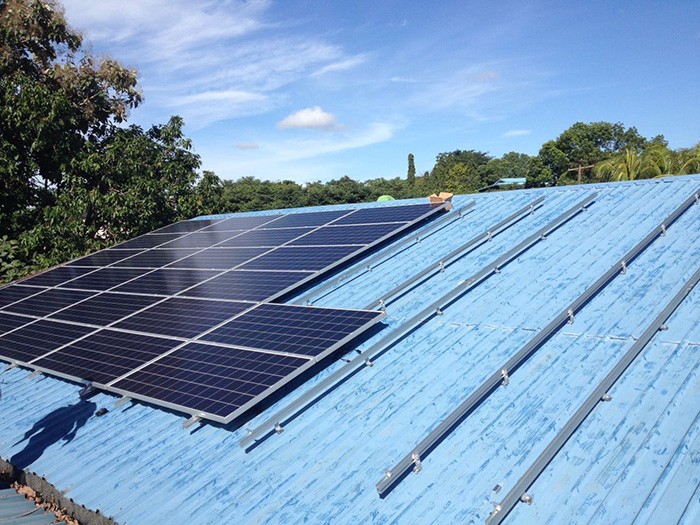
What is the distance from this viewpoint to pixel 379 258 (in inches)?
552

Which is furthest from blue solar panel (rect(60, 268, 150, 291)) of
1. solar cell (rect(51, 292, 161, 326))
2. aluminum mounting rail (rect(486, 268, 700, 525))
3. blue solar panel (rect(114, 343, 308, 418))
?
aluminum mounting rail (rect(486, 268, 700, 525))

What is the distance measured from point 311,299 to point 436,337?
3.81 metres

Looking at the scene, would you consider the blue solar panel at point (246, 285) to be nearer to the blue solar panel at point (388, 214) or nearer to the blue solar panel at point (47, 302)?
the blue solar panel at point (388, 214)

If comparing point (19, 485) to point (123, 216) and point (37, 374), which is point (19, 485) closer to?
point (37, 374)

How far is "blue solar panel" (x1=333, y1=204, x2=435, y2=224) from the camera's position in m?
16.2

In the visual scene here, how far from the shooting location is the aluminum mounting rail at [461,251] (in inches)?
456

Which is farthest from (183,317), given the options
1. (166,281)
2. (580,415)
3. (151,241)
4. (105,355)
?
(151,241)

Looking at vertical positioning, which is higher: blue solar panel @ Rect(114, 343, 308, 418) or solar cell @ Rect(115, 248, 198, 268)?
solar cell @ Rect(115, 248, 198, 268)

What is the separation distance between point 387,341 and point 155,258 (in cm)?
1243

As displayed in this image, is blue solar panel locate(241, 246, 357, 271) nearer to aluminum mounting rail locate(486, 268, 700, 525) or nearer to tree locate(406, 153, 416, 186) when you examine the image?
aluminum mounting rail locate(486, 268, 700, 525)

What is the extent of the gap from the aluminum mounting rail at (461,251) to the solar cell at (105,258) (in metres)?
13.2

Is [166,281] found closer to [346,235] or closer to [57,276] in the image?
[346,235]

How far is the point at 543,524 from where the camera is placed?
18.4 ft

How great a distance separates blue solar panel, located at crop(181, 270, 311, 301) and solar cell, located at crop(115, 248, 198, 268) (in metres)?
4.36
